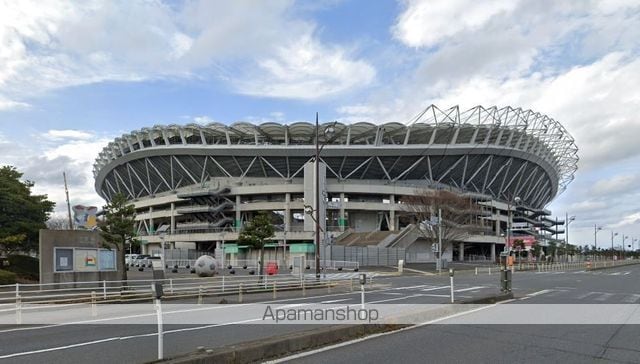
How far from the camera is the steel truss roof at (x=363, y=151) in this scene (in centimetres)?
9694

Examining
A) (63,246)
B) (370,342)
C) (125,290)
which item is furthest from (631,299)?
(63,246)

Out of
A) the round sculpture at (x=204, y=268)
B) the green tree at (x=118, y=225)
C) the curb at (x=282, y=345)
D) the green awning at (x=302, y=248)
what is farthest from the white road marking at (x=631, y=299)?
the green awning at (x=302, y=248)

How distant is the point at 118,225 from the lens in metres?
30.5

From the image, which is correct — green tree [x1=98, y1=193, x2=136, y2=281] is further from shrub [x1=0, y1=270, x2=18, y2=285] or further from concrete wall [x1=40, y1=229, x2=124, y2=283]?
shrub [x1=0, y1=270, x2=18, y2=285]

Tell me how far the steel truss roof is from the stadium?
20cm

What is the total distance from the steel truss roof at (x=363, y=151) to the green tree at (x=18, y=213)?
50038 mm

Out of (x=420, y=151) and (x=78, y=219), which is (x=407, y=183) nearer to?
(x=420, y=151)

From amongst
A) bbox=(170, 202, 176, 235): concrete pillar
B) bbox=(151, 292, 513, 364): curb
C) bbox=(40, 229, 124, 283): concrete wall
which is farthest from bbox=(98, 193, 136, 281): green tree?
bbox=(170, 202, 176, 235): concrete pillar

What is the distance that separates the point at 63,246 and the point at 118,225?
4.68 m

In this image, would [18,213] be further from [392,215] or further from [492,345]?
[392,215]

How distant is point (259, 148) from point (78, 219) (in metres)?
60.3

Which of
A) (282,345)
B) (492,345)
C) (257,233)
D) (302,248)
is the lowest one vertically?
(302,248)

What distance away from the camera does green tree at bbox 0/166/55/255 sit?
136 ft

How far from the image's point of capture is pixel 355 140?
100m
